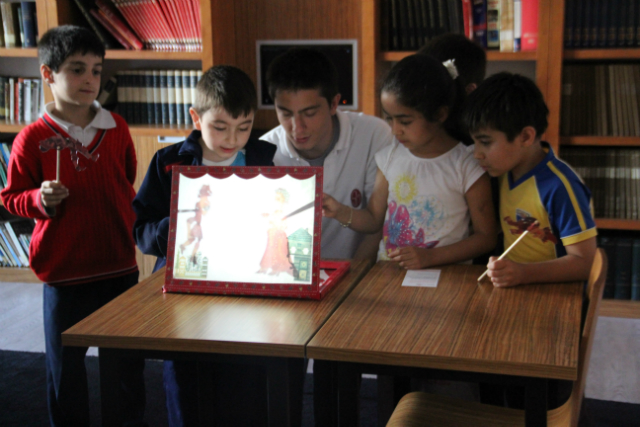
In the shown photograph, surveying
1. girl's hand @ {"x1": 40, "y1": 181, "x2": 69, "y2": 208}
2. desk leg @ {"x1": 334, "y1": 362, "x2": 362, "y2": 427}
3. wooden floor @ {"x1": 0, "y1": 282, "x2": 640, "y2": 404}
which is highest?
girl's hand @ {"x1": 40, "y1": 181, "x2": 69, "y2": 208}

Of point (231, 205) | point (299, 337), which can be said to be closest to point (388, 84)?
point (231, 205)

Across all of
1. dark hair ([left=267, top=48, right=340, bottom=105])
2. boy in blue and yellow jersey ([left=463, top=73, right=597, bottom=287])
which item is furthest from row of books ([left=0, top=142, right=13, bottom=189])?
boy in blue and yellow jersey ([left=463, top=73, right=597, bottom=287])

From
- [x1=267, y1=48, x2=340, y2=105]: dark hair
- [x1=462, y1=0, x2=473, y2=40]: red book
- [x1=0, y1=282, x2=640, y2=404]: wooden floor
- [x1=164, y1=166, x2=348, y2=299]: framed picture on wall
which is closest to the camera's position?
[x1=164, y1=166, x2=348, y2=299]: framed picture on wall

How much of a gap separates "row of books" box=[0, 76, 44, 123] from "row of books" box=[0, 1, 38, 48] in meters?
0.20

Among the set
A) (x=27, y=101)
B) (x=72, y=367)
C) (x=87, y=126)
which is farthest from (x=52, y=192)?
(x=27, y=101)

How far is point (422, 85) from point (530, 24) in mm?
1654

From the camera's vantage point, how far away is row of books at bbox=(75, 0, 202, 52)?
333cm

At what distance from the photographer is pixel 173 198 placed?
1.44 metres

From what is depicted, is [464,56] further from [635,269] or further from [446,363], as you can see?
[635,269]

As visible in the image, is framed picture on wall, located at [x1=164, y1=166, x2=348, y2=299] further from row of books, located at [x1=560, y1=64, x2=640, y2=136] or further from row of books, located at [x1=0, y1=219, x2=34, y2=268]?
row of books, located at [x1=0, y1=219, x2=34, y2=268]

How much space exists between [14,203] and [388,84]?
46.2 inches

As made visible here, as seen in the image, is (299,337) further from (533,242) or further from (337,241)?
(337,241)

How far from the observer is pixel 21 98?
3.58 metres

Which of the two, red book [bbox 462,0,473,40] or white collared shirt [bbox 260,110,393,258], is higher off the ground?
red book [bbox 462,0,473,40]
